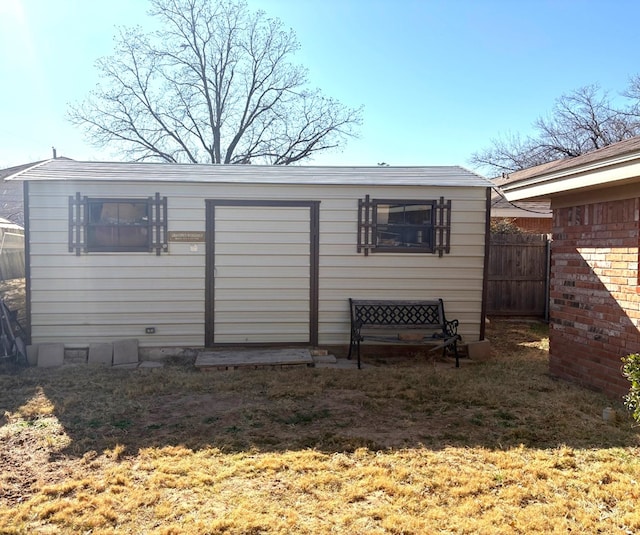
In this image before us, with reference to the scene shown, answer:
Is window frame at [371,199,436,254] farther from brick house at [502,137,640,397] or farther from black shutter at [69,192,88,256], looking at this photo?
black shutter at [69,192,88,256]

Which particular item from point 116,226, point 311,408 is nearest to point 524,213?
point 116,226

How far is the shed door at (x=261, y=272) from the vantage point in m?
6.50

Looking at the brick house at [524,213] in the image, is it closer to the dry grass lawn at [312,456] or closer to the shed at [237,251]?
the shed at [237,251]

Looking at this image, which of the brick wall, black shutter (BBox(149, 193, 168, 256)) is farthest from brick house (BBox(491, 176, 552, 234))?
black shutter (BBox(149, 193, 168, 256))

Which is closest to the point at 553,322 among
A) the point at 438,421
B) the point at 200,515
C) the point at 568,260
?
the point at 568,260

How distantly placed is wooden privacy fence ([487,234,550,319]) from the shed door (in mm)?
4744

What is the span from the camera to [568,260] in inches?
207

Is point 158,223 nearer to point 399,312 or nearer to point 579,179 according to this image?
point 399,312

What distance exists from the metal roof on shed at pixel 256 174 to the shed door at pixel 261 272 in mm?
415

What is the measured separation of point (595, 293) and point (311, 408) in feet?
10.2

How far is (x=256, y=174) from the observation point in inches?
268

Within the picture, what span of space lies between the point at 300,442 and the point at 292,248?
337 cm

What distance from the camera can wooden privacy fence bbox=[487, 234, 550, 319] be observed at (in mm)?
9625

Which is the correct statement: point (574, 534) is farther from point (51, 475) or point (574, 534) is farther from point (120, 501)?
point (51, 475)
